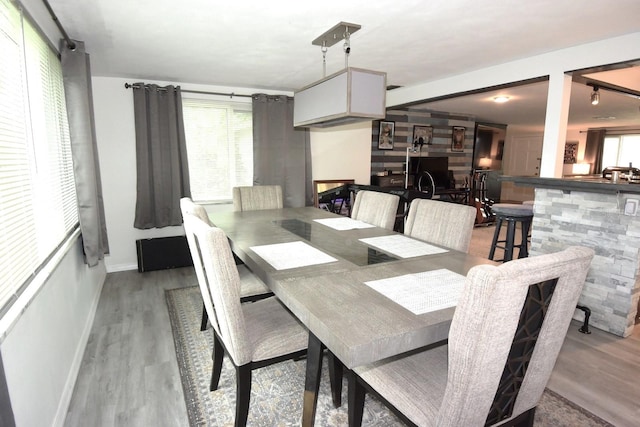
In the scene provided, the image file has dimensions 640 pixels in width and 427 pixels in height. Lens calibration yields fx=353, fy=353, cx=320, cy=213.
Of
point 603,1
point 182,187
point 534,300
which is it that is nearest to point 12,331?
point 534,300

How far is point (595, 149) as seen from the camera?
8836mm

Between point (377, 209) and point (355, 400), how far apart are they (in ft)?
5.48

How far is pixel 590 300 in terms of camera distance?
8.73ft

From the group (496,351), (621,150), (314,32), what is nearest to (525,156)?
(621,150)

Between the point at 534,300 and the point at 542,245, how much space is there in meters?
2.32

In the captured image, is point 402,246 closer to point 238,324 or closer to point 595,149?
point 238,324

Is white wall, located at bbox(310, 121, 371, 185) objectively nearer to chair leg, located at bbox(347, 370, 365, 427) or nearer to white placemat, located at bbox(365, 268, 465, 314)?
white placemat, located at bbox(365, 268, 465, 314)

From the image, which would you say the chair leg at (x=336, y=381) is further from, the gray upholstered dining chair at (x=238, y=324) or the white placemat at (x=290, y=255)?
the white placemat at (x=290, y=255)

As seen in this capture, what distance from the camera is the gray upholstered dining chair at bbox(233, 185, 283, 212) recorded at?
3.54 meters

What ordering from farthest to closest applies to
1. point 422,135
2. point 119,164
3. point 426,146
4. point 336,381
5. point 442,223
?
point 426,146 < point 422,135 < point 119,164 < point 442,223 < point 336,381

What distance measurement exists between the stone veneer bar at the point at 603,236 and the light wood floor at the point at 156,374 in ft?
0.59

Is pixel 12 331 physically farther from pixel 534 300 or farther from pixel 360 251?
pixel 534 300

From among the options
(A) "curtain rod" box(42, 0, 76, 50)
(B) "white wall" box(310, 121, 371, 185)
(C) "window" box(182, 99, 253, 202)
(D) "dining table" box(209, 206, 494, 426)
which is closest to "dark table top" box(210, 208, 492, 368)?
(D) "dining table" box(209, 206, 494, 426)

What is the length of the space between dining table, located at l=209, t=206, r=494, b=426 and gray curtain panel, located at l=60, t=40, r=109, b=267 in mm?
1043
